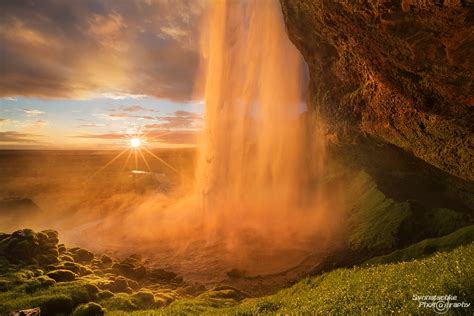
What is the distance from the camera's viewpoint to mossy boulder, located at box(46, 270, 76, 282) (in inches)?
974

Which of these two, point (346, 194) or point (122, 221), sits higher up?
point (346, 194)

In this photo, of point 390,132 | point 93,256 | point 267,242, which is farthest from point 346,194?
point 93,256

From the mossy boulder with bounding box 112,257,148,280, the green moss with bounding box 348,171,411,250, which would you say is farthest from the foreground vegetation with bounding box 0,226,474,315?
the green moss with bounding box 348,171,411,250

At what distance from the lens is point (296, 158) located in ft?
238

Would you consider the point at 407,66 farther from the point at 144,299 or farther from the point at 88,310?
the point at 144,299

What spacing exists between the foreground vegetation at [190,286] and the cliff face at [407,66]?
8.24m

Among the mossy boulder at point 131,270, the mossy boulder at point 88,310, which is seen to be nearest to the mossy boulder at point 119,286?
the mossy boulder at point 131,270

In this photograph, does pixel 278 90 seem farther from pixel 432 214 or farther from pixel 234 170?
pixel 432 214

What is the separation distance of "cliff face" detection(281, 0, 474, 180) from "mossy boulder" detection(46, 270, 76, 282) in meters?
30.1

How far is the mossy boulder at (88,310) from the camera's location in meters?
18.2

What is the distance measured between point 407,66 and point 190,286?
26303mm

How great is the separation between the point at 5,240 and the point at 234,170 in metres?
38.5

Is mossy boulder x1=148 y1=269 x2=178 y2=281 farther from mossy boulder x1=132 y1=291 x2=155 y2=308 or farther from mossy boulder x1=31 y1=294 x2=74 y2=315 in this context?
mossy boulder x1=31 y1=294 x2=74 y2=315

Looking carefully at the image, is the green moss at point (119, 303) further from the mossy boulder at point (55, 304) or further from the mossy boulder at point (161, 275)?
the mossy boulder at point (161, 275)
